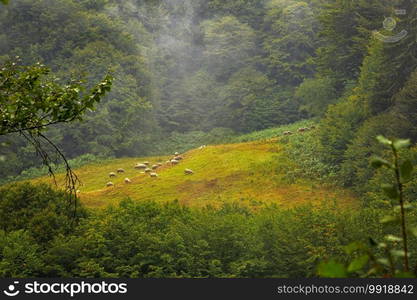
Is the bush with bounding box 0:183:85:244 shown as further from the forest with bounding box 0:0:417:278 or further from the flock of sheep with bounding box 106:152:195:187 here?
the flock of sheep with bounding box 106:152:195:187

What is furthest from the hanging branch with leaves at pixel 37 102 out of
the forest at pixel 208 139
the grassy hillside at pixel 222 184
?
the grassy hillside at pixel 222 184

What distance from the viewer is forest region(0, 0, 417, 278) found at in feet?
19.9

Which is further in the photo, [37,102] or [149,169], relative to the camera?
[149,169]

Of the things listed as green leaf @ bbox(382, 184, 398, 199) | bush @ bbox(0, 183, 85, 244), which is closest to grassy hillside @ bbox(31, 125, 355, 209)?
bush @ bbox(0, 183, 85, 244)

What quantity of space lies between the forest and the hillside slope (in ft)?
0.24

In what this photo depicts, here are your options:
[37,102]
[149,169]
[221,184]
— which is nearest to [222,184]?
[221,184]

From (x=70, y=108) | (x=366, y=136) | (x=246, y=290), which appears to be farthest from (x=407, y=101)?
(x=246, y=290)

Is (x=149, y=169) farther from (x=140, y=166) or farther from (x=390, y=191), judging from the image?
(x=390, y=191)

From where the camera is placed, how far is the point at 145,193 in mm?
14086

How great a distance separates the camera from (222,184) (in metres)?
14.0

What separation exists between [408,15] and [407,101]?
10.2 ft

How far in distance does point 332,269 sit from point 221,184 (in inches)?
526

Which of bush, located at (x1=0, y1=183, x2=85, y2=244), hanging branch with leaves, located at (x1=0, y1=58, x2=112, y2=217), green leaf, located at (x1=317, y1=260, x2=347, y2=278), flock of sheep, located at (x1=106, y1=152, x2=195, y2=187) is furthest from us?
flock of sheep, located at (x1=106, y1=152, x2=195, y2=187)

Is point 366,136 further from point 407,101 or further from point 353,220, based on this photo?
point 353,220
